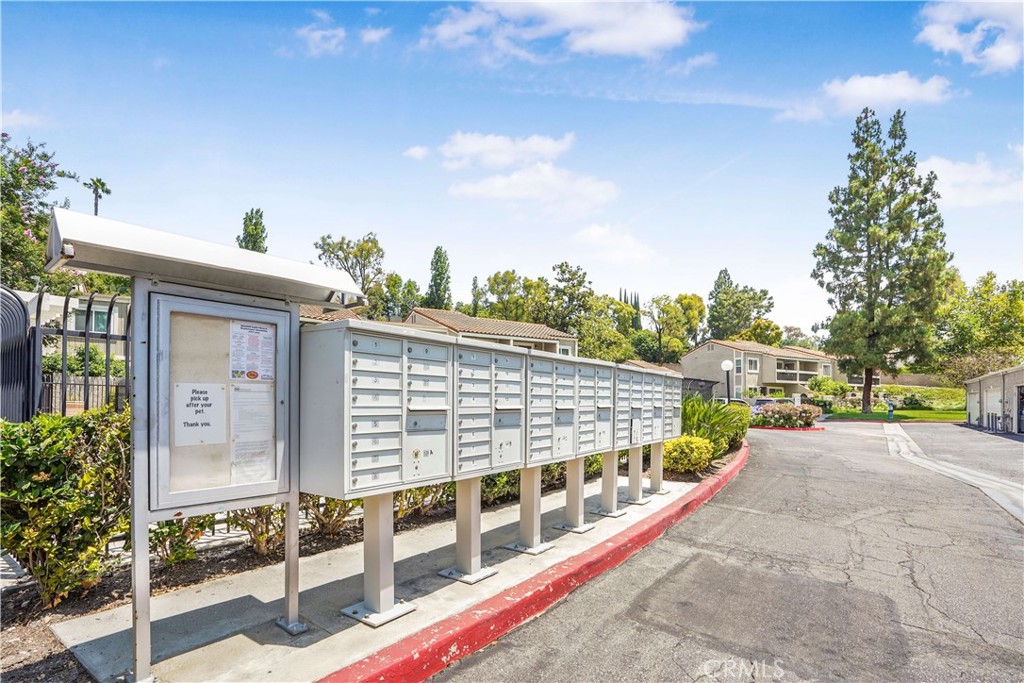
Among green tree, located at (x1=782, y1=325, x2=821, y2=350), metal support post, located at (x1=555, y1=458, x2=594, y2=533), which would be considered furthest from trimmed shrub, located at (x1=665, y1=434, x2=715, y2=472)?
green tree, located at (x1=782, y1=325, x2=821, y2=350)

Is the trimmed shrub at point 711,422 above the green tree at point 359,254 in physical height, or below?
below

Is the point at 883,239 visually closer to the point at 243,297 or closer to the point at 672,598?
the point at 672,598

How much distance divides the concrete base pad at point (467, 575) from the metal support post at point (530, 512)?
2.39ft

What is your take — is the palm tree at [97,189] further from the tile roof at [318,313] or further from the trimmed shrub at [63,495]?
the trimmed shrub at [63,495]

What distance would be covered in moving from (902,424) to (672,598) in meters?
26.6

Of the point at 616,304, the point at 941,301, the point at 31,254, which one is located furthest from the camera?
the point at 616,304

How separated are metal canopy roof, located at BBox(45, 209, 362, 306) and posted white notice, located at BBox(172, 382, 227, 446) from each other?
0.63m

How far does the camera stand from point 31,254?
2078cm

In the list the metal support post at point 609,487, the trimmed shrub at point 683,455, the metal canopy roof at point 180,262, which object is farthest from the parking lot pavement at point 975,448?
the metal canopy roof at point 180,262

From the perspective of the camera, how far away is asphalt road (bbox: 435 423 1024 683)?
3770 mm

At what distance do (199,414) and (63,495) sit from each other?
1380 millimetres

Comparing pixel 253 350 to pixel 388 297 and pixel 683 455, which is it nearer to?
pixel 683 455

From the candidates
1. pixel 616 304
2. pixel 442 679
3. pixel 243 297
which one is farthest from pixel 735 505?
pixel 616 304

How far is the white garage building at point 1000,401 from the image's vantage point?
2136 cm
